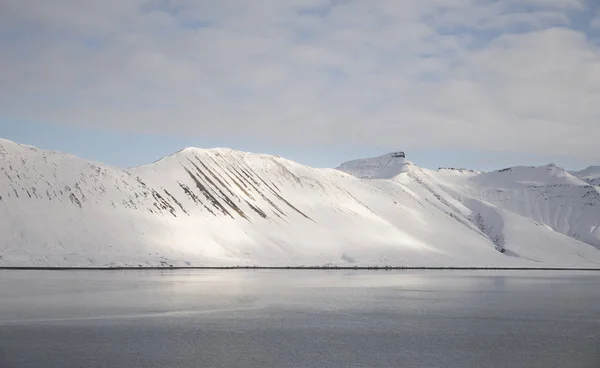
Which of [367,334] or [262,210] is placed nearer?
[367,334]

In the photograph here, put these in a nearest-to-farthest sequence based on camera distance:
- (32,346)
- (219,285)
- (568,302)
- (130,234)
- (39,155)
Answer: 1. (32,346)
2. (568,302)
3. (219,285)
4. (130,234)
5. (39,155)

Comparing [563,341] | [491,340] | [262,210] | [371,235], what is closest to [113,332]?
[491,340]

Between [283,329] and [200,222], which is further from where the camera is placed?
[200,222]

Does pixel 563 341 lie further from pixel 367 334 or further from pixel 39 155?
pixel 39 155

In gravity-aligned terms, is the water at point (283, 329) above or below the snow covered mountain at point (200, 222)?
below

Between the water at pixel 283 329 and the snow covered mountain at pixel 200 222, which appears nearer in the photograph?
the water at pixel 283 329

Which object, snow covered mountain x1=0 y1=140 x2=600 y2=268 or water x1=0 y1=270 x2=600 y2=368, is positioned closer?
water x1=0 y1=270 x2=600 y2=368

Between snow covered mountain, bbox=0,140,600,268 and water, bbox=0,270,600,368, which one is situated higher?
snow covered mountain, bbox=0,140,600,268

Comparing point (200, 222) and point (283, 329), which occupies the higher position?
point (200, 222)
